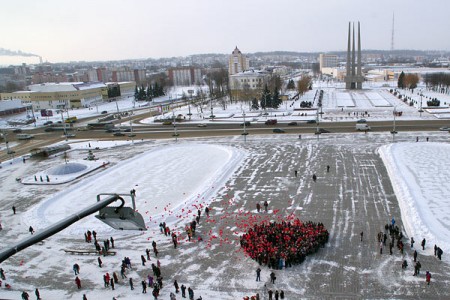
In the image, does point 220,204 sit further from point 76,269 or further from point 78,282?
point 78,282

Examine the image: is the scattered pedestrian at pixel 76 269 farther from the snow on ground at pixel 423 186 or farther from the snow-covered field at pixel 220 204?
the snow on ground at pixel 423 186

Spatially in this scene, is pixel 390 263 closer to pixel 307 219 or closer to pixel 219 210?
pixel 307 219

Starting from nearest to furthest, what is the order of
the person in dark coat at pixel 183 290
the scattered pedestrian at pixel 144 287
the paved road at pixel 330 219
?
the person in dark coat at pixel 183 290, the paved road at pixel 330 219, the scattered pedestrian at pixel 144 287

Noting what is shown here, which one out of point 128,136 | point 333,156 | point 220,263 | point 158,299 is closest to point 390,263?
point 220,263

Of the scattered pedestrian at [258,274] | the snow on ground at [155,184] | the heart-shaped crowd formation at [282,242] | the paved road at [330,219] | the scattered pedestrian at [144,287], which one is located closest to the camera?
the paved road at [330,219]

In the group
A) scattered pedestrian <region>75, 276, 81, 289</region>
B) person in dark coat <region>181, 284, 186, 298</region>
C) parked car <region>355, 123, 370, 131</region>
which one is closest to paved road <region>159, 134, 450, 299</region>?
person in dark coat <region>181, 284, 186, 298</region>

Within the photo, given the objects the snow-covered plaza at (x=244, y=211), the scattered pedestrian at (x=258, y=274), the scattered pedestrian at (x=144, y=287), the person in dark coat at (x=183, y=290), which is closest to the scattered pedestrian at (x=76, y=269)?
the snow-covered plaza at (x=244, y=211)

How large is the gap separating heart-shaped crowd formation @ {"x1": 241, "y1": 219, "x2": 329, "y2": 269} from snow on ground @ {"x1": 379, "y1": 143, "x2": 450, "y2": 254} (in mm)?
5523

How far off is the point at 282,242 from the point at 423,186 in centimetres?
1420

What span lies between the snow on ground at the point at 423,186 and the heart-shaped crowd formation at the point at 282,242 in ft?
18.1

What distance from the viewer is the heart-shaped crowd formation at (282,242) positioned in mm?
17953

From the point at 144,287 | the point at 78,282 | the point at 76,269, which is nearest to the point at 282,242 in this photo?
the point at 144,287

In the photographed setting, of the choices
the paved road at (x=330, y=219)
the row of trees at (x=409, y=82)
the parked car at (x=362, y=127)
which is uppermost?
the row of trees at (x=409, y=82)

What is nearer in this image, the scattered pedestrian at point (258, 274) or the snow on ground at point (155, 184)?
the scattered pedestrian at point (258, 274)
